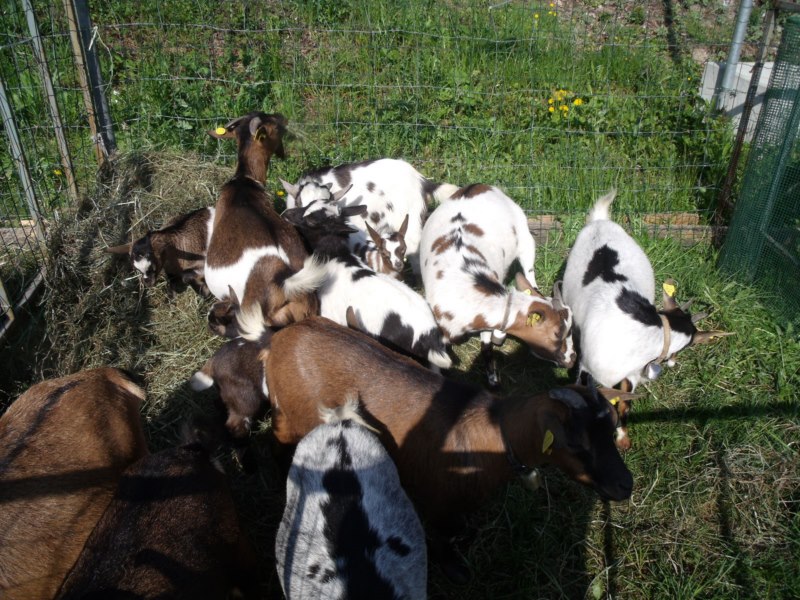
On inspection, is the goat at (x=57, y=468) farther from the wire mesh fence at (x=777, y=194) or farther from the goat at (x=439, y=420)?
the wire mesh fence at (x=777, y=194)

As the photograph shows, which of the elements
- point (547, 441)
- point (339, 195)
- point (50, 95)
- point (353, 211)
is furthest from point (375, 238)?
point (50, 95)

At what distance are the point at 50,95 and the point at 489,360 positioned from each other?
4.02m

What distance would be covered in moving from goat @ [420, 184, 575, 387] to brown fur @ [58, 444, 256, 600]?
6.98 ft

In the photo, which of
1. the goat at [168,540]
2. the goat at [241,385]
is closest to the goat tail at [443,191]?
the goat at [241,385]

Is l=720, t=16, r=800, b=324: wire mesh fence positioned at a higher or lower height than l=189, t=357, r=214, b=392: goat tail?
higher

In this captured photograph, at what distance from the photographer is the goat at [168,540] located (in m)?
2.48

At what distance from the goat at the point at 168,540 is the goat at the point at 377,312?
3.70ft

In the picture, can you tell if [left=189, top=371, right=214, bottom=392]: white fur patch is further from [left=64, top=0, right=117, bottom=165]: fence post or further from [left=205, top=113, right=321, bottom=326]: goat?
[left=64, top=0, right=117, bottom=165]: fence post

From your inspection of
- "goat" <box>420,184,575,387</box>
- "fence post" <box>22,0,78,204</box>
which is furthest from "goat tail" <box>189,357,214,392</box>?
"fence post" <box>22,0,78,204</box>

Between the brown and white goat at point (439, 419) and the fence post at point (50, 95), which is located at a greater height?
the fence post at point (50, 95)

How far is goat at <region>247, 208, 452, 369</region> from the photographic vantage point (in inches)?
163

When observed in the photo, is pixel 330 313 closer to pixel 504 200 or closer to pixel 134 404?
pixel 134 404

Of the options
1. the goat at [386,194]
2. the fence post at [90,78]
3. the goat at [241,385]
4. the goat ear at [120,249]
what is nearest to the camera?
the goat at [241,385]

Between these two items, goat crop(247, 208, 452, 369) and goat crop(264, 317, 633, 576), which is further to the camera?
goat crop(247, 208, 452, 369)
